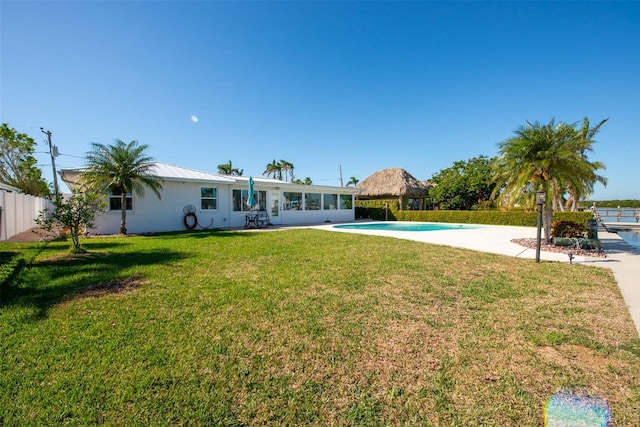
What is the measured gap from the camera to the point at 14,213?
13516 millimetres

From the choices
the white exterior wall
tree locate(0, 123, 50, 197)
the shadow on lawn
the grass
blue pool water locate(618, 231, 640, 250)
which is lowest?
Answer: blue pool water locate(618, 231, 640, 250)

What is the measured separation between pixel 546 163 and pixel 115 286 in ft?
43.0

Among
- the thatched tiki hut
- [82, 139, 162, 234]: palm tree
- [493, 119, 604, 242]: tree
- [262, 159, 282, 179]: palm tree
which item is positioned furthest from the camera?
[262, 159, 282, 179]: palm tree

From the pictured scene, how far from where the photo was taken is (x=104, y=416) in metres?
2.06

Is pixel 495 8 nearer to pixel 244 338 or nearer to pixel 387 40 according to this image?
pixel 387 40

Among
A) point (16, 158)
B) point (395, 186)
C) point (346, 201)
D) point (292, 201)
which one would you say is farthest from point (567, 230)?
point (16, 158)

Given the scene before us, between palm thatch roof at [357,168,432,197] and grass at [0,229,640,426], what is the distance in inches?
892

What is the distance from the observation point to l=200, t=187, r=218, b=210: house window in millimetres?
16438

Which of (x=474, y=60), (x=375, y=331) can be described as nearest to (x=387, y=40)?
(x=474, y=60)

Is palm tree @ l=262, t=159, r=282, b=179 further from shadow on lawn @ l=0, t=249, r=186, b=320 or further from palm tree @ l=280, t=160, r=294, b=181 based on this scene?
shadow on lawn @ l=0, t=249, r=186, b=320

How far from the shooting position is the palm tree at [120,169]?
12.5 m

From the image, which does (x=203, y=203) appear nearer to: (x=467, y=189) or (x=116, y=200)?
(x=116, y=200)

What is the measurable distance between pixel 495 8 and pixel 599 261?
9721mm

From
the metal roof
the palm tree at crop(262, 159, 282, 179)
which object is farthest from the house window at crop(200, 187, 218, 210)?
the palm tree at crop(262, 159, 282, 179)
